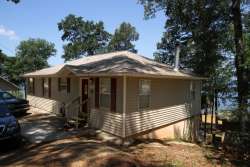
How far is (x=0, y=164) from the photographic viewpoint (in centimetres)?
766

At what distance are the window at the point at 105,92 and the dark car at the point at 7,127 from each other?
3993mm

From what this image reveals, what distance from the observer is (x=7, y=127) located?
966cm

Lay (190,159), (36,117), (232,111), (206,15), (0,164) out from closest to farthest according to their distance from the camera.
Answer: (0,164) → (190,159) → (232,111) → (36,117) → (206,15)

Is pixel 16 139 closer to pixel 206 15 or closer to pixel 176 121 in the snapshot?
pixel 176 121

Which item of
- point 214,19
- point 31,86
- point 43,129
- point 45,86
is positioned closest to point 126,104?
→ point 43,129

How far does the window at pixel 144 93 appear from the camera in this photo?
12.1 meters

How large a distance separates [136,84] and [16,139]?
18.0ft

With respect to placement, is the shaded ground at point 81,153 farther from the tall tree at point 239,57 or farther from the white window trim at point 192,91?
the white window trim at point 192,91

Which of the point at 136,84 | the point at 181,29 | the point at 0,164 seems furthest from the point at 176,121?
the point at 181,29

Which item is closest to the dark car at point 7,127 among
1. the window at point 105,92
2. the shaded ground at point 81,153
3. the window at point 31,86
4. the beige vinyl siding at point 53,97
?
the shaded ground at point 81,153

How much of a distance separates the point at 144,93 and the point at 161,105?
71.7 inches

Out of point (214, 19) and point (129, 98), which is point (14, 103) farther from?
point (214, 19)

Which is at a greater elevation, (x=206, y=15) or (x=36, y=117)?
(x=206, y=15)

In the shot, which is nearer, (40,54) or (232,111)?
(232,111)
